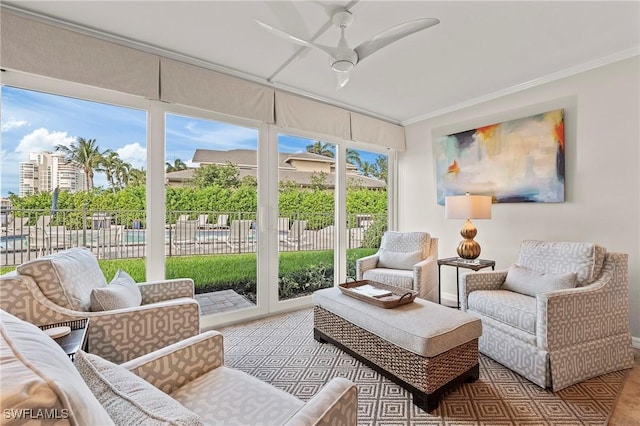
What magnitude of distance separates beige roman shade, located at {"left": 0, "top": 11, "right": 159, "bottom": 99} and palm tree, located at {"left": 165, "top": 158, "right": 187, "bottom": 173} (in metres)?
0.58

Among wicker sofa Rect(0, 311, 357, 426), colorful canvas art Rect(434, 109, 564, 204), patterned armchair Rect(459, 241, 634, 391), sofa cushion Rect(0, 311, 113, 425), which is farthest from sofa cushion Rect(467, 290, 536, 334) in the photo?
sofa cushion Rect(0, 311, 113, 425)

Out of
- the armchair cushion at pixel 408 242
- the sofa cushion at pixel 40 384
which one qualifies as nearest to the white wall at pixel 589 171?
the armchair cushion at pixel 408 242

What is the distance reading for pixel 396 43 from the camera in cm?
254

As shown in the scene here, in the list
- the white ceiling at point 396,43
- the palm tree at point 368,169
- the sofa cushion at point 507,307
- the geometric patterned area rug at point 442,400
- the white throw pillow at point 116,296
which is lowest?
the geometric patterned area rug at point 442,400

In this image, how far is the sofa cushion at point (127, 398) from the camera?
66cm

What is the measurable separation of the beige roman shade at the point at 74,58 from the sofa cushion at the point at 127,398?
2318 mm

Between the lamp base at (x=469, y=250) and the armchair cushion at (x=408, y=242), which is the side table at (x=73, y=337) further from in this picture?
the lamp base at (x=469, y=250)

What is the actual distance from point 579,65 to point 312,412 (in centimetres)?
372

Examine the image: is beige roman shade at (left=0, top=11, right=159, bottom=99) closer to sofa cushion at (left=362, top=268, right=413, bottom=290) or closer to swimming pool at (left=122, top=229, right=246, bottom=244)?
swimming pool at (left=122, top=229, right=246, bottom=244)

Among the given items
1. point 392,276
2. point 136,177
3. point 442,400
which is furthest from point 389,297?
point 136,177

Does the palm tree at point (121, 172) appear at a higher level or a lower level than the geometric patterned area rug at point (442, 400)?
higher

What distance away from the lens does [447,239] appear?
4.04m

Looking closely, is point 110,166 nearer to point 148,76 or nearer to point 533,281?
point 148,76

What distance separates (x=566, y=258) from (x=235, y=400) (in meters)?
2.66
